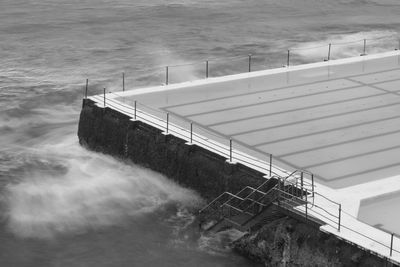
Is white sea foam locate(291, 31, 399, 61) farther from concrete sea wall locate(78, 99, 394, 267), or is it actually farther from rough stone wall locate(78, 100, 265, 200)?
concrete sea wall locate(78, 99, 394, 267)

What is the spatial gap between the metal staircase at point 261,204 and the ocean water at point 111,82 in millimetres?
905

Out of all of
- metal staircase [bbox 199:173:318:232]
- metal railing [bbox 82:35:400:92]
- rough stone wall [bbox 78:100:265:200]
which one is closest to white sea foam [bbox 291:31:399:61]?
metal railing [bbox 82:35:400:92]

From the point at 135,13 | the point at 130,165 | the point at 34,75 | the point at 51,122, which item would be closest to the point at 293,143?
the point at 130,165

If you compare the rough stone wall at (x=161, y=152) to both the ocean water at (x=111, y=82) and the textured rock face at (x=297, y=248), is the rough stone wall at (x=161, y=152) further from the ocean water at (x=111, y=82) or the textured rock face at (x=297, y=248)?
the textured rock face at (x=297, y=248)

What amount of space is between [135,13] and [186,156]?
27.0 meters

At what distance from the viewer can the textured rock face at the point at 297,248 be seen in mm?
20266

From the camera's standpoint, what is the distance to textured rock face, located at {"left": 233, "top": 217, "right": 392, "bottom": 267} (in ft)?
66.5

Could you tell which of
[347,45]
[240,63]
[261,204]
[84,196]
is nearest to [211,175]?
[261,204]

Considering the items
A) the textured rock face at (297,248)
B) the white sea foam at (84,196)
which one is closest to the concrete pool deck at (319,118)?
the textured rock face at (297,248)

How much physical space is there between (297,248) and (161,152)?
6788 mm

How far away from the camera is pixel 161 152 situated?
27.3 m

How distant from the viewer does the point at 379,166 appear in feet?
81.6

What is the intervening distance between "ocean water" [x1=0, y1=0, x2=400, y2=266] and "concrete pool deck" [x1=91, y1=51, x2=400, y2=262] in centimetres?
231

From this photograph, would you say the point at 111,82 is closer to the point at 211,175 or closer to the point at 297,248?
the point at 211,175
